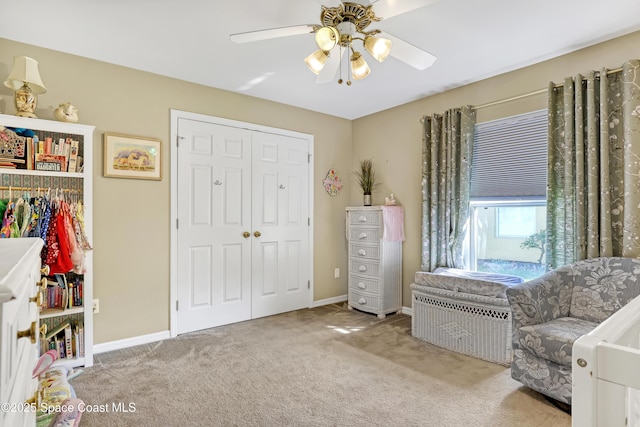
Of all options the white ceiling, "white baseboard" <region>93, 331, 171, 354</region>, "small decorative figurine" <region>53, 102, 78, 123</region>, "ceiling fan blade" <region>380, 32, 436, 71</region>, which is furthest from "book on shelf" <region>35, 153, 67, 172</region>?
"ceiling fan blade" <region>380, 32, 436, 71</region>

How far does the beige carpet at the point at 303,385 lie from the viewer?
192cm

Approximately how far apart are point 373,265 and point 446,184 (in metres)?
1.15

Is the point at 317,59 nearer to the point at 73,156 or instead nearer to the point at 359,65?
the point at 359,65

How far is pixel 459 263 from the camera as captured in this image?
10.9 feet

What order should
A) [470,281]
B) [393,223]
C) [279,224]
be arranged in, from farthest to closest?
[279,224], [393,223], [470,281]

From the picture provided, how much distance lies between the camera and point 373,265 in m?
3.79

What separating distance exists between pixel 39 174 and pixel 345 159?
3.18 meters

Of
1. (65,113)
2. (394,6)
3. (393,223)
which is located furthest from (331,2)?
(393,223)

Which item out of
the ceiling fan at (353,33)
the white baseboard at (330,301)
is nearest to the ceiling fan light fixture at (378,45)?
the ceiling fan at (353,33)

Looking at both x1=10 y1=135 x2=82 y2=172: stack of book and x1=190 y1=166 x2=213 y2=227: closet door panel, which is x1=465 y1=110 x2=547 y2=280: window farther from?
x1=10 y1=135 x2=82 y2=172: stack of book

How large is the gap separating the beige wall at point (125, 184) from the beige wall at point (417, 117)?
5.89 feet

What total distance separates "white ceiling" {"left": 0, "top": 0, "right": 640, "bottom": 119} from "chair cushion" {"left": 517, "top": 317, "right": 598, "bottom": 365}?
194 cm

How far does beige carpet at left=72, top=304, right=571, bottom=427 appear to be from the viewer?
1923mm

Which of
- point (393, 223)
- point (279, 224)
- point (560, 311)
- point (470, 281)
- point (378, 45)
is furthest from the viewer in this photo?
point (279, 224)
